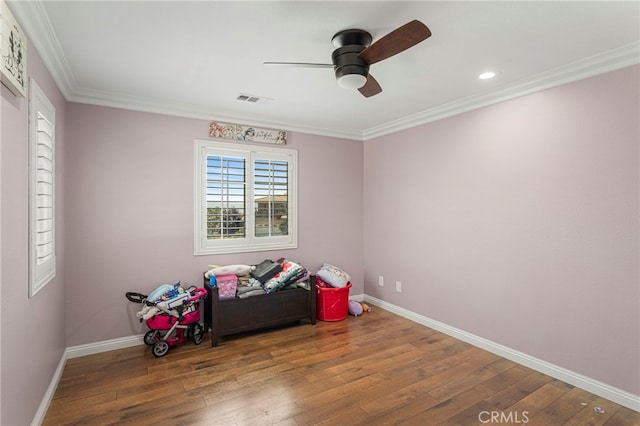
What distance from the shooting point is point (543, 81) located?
2826 mm

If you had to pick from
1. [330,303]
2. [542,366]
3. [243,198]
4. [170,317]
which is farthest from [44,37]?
[542,366]

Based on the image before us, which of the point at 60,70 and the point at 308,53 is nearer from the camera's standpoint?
the point at 308,53

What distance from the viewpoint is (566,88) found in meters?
2.72

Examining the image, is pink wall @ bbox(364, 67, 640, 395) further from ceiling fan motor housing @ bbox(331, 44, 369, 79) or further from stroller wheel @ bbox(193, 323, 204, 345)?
stroller wheel @ bbox(193, 323, 204, 345)

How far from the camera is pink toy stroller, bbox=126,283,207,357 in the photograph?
3.17m

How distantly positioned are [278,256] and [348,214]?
126 cm

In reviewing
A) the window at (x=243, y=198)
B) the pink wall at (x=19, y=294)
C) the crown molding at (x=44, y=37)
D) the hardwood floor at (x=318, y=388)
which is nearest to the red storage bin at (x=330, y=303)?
the hardwood floor at (x=318, y=388)

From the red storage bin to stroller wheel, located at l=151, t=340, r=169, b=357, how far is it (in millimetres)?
1781

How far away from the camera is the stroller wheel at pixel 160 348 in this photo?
10.3ft

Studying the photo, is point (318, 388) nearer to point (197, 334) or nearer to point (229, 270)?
point (197, 334)

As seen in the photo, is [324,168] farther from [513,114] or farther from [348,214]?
[513,114]

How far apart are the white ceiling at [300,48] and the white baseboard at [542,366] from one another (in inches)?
95.5

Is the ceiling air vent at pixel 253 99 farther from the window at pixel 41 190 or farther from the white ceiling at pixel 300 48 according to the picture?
the window at pixel 41 190

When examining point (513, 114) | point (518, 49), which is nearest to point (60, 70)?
point (518, 49)
